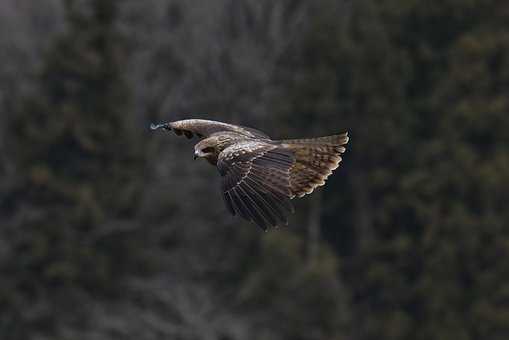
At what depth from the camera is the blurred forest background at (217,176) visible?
34375 millimetres

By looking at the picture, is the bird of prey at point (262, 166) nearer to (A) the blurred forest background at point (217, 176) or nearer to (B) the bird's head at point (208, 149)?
(B) the bird's head at point (208, 149)

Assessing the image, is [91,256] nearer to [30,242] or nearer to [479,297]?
[30,242]

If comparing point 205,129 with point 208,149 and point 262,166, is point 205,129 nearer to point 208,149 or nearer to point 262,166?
point 208,149

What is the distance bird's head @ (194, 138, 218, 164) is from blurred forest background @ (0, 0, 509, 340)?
1848 cm

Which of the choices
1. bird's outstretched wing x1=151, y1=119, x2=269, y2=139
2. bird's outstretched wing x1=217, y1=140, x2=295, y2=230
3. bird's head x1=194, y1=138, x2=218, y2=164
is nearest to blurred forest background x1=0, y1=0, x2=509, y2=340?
bird's outstretched wing x1=151, y1=119, x2=269, y2=139

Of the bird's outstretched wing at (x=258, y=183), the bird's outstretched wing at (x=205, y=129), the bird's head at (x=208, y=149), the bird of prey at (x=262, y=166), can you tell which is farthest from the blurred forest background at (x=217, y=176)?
the bird's outstretched wing at (x=258, y=183)

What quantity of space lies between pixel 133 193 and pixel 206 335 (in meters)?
3.16

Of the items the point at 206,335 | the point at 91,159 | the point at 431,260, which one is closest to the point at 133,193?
the point at 91,159

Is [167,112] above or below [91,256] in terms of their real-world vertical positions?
above

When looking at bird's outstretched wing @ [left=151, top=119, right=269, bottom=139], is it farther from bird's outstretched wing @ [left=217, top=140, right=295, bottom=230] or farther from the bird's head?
bird's outstretched wing @ [left=217, top=140, right=295, bottom=230]

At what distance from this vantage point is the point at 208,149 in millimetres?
15516

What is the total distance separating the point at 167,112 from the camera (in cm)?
3622

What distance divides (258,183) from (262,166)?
0.69 ft

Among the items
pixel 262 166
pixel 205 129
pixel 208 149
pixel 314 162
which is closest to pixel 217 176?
pixel 205 129
